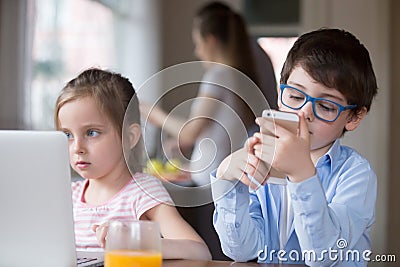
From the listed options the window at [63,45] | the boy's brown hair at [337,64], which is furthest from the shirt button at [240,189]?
the window at [63,45]

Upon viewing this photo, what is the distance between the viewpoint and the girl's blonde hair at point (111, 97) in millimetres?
1530

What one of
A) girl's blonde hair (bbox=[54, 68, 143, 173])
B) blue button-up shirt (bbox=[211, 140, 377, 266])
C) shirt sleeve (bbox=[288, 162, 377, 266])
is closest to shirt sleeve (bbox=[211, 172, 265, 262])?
blue button-up shirt (bbox=[211, 140, 377, 266])

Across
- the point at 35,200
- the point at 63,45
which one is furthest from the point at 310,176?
the point at 63,45

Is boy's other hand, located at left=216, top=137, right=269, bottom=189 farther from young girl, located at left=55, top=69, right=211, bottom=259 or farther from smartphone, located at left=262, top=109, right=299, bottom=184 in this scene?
young girl, located at left=55, top=69, right=211, bottom=259

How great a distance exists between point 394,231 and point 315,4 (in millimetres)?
1205

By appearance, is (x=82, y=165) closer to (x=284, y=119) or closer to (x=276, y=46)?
(x=284, y=119)

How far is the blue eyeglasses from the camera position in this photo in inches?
49.9

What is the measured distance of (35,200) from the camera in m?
1.04

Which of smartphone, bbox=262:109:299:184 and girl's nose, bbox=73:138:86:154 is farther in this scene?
girl's nose, bbox=73:138:86:154

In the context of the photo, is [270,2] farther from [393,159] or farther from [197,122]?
[197,122]

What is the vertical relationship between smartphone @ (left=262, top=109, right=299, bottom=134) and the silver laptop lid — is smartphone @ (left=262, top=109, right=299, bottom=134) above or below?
above

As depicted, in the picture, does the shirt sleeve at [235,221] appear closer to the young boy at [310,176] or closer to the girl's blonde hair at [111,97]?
the young boy at [310,176]

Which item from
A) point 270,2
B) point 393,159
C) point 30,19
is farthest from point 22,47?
point 393,159

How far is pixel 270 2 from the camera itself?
150 inches
